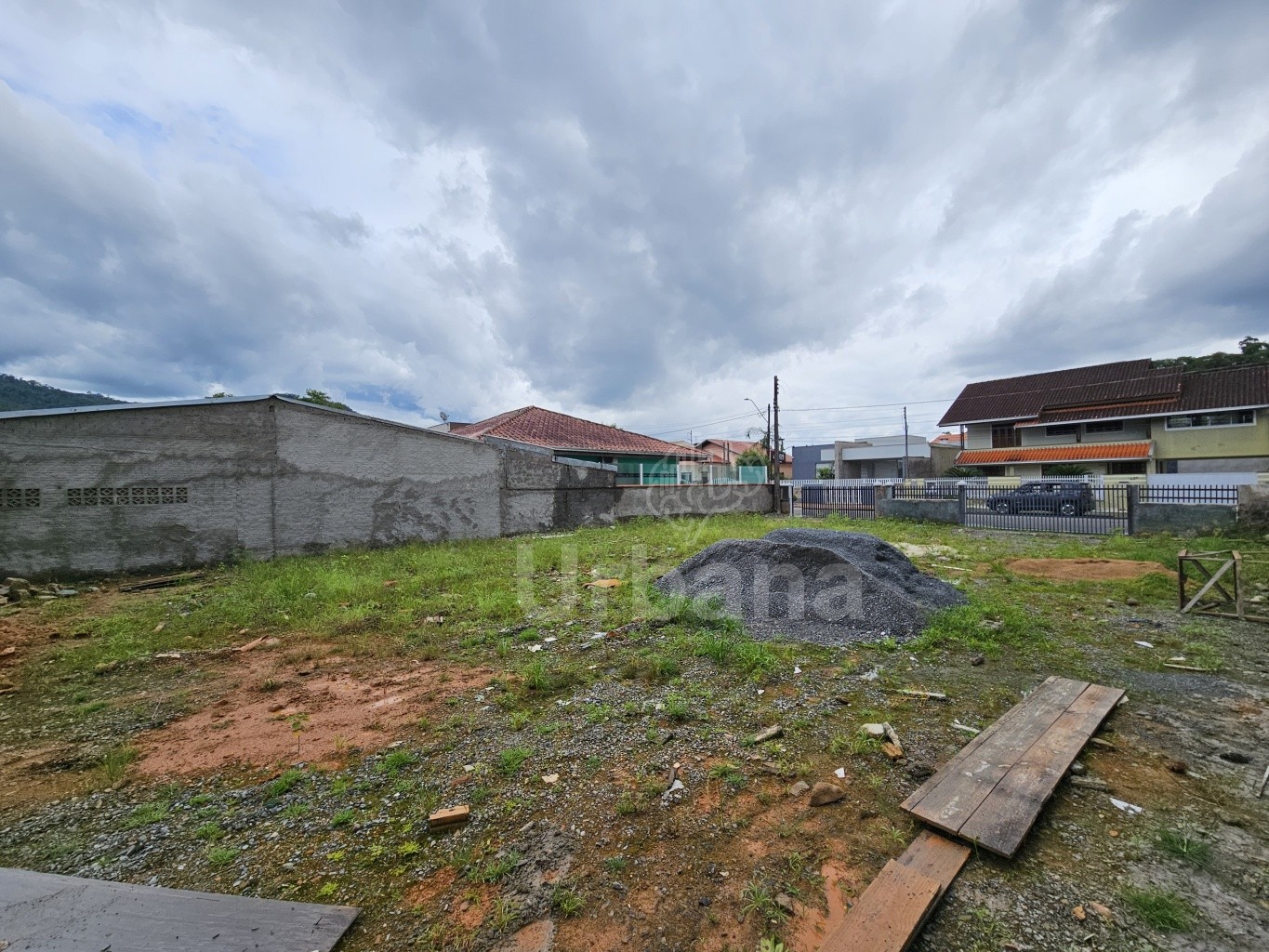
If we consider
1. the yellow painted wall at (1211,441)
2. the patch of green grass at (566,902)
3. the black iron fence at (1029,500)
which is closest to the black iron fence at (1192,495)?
the black iron fence at (1029,500)

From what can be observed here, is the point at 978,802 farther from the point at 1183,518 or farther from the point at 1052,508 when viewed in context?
the point at 1052,508

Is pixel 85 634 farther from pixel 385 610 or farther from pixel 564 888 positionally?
pixel 564 888

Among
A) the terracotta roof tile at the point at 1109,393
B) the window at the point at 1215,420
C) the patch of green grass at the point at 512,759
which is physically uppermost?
the terracotta roof tile at the point at 1109,393

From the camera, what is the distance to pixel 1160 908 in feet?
6.16

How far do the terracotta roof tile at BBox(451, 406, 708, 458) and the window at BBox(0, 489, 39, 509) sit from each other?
34.9ft

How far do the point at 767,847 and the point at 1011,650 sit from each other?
394 centimetres

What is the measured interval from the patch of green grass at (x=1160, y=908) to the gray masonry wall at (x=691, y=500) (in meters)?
14.7

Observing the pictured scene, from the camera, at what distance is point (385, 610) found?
251 inches

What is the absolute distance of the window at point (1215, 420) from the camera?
20.7m

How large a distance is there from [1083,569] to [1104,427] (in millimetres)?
22435

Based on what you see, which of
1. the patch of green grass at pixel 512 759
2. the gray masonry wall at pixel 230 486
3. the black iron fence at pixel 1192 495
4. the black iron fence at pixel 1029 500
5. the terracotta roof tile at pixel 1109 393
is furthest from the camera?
the terracotta roof tile at pixel 1109 393

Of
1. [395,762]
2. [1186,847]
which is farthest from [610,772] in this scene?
[1186,847]

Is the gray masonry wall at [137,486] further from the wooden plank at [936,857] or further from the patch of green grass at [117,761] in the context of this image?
the wooden plank at [936,857]

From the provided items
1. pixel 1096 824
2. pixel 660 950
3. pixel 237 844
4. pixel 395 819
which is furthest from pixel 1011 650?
pixel 237 844
